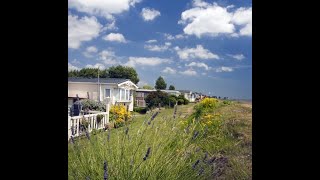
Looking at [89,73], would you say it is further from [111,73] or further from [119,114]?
[119,114]

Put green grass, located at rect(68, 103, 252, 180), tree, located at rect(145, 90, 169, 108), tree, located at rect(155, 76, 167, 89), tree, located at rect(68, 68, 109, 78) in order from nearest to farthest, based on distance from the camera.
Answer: green grass, located at rect(68, 103, 252, 180) → tree, located at rect(155, 76, 167, 89) → tree, located at rect(68, 68, 109, 78) → tree, located at rect(145, 90, 169, 108)

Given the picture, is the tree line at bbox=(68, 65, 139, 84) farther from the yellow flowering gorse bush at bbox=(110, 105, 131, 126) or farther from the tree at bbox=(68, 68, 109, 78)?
the yellow flowering gorse bush at bbox=(110, 105, 131, 126)

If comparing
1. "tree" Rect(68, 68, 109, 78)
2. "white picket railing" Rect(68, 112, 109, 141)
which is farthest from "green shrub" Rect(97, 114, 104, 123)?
"tree" Rect(68, 68, 109, 78)

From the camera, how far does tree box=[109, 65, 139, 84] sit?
245 cm

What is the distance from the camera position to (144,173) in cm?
183

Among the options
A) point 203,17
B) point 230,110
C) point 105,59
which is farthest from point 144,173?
point 230,110

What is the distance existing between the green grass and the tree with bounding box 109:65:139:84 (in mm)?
320

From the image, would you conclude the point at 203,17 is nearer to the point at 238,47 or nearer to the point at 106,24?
the point at 238,47

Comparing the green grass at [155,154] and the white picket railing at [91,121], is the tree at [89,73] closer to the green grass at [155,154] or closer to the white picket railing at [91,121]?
the white picket railing at [91,121]

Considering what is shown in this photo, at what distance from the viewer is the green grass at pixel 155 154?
1853 millimetres

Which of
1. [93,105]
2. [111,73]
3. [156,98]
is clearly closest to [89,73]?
[111,73]

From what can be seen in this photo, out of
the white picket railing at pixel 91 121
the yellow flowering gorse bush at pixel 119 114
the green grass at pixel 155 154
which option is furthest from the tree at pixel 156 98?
the white picket railing at pixel 91 121

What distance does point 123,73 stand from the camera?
2.52 m
